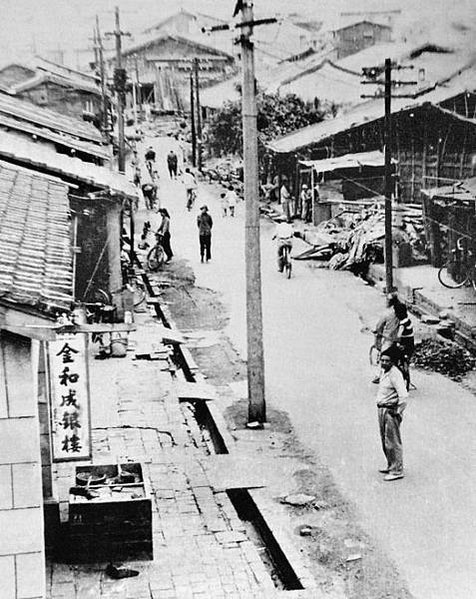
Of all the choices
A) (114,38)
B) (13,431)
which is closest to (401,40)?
(114,38)

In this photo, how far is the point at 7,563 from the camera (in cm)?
479

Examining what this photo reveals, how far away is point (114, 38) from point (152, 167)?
4581 mm

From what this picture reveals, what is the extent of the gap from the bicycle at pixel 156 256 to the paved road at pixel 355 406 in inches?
13.8

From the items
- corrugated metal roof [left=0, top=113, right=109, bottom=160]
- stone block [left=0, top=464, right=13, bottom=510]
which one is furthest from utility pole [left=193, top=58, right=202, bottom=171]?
stone block [left=0, top=464, right=13, bottom=510]

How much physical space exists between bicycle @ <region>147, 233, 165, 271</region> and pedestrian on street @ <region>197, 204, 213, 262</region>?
101cm

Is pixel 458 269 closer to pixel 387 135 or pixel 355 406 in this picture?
pixel 387 135

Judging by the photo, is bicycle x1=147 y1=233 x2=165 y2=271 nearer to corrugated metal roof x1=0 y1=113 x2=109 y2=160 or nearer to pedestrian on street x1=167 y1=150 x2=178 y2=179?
pedestrian on street x1=167 y1=150 x2=178 y2=179

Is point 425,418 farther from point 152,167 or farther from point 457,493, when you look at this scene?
point 152,167

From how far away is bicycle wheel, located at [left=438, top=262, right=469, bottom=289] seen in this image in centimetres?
1442

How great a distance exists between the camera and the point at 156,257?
677 inches

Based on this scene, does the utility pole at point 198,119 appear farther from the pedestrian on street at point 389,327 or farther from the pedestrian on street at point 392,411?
the pedestrian on street at point 392,411

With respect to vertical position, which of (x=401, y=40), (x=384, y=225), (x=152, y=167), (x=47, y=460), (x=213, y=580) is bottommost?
(x=213, y=580)

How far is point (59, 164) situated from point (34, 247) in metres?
6.20

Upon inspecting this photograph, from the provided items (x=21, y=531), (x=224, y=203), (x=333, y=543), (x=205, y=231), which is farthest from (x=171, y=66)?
(x=21, y=531)
